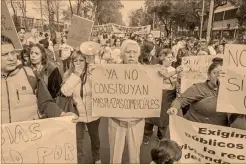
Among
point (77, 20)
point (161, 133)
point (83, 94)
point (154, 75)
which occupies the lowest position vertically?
point (161, 133)

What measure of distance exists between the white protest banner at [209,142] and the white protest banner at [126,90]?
1.19 ft

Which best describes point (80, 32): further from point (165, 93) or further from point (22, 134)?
point (22, 134)

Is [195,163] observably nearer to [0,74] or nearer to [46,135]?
[46,135]

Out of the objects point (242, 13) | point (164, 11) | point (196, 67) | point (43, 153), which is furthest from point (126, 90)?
point (164, 11)

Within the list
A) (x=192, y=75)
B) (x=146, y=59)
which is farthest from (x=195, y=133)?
(x=192, y=75)

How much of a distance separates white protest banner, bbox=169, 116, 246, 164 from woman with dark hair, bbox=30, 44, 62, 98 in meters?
1.95

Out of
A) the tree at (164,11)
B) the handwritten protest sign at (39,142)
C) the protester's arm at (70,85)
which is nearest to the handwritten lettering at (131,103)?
the protester's arm at (70,85)

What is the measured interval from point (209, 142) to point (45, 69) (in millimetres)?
2488

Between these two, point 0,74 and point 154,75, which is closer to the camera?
point 0,74

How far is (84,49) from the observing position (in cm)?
394

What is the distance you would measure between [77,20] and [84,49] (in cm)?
229

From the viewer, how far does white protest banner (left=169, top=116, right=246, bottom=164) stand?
3260 millimetres

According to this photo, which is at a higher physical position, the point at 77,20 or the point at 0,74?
the point at 77,20

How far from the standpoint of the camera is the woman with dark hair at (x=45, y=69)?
454 cm
